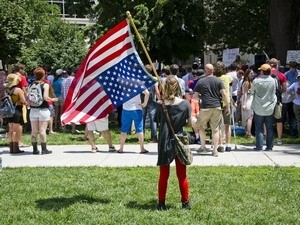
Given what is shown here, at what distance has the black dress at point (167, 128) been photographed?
6.94 metres

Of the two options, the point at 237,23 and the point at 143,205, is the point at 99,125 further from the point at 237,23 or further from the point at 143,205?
the point at 237,23

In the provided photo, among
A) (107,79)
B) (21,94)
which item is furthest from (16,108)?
(107,79)

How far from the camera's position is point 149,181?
8.77 metres

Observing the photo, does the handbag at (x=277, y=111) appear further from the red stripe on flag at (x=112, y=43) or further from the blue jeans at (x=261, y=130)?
the red stripe on flag at (x=112, y=43)

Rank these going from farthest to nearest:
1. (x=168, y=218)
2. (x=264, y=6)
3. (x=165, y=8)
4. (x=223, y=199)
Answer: (x=264, y=6), (x=165, y=8), (x=223, y=199), (x=168, y=218)

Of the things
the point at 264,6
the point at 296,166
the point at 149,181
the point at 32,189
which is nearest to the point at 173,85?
the point at 149,181

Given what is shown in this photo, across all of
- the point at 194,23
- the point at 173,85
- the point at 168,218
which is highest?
the point at 194,23

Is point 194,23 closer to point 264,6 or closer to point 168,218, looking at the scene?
point 264,6

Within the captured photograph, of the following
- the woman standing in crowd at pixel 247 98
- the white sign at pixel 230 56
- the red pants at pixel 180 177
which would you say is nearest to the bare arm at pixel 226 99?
the woman standing in crowd at pixel 247 98

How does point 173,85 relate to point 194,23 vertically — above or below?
below

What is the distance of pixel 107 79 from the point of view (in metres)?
7.64

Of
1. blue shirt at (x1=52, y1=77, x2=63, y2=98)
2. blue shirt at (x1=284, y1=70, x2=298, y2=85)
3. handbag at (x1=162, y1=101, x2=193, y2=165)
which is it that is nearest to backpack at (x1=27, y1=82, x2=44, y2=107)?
handbag at (x1=162, y1=101, x2=193, y2=165)

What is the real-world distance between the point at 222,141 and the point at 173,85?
17.0 feet

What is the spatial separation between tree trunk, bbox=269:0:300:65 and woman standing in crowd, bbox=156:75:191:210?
1363 centimetres
